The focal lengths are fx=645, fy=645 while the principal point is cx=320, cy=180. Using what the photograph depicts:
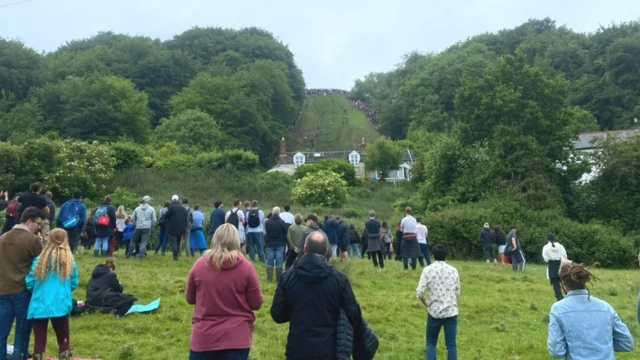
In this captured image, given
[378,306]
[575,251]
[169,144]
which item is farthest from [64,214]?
[169,144]

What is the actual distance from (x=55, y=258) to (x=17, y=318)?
0.95m

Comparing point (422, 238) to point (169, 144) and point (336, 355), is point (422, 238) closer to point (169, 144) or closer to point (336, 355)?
point (336, 355)

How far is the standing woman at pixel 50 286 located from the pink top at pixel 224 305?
268 cm

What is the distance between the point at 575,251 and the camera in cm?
3653

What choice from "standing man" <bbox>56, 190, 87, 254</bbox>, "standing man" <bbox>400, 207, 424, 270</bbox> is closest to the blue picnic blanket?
"standing man" <bbox>56, 190, 87, 254</bbox>

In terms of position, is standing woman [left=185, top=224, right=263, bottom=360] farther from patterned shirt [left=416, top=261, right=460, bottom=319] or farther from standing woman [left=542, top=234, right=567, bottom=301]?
standing woman [left=542, top=234, right=567, bottom=301]

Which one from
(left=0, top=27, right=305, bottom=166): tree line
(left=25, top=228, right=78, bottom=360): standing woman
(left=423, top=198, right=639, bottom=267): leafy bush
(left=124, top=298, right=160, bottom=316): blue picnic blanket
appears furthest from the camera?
(left=0, top=27, right=305, bottom=166): tree line

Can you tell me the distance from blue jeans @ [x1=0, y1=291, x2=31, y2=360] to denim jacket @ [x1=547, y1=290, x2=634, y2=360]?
242 inches

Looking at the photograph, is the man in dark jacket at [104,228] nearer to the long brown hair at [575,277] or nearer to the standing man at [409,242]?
the standing man at [409,242]

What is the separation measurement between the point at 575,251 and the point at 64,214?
95.8 ft

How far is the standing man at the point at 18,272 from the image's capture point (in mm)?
7879

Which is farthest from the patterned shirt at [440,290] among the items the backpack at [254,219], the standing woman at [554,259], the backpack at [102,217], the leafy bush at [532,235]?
the leafy bush at [532,235]

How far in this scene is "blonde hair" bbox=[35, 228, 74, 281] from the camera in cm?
783

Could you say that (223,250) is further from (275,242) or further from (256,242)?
(256,242)
